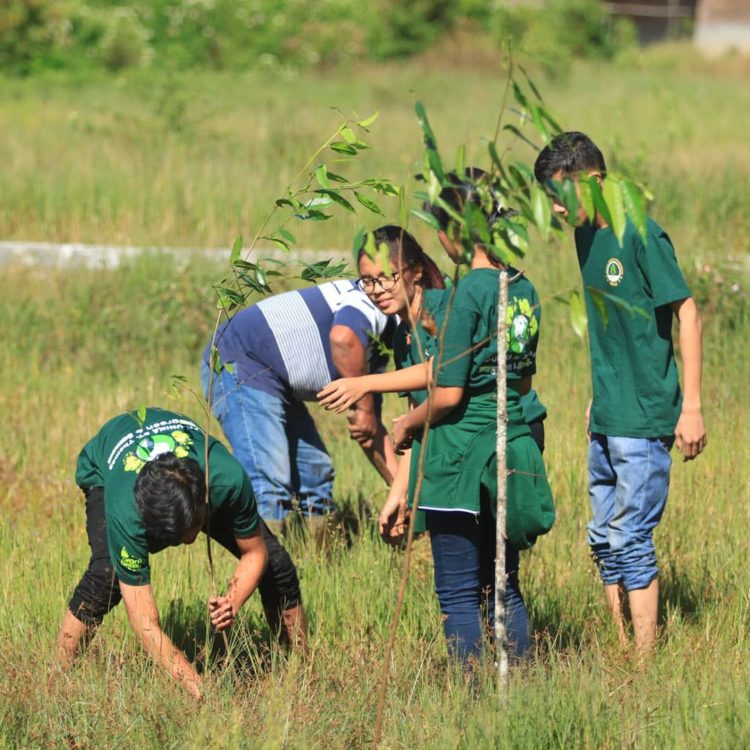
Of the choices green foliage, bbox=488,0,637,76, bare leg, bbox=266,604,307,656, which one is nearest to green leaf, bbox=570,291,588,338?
bare leg, bbox=266,604,307,656

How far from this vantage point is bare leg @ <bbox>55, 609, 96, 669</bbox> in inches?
166

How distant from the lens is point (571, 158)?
159 inches

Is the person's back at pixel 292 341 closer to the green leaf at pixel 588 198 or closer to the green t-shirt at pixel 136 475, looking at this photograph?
the green t-shirt at pixel 136 475

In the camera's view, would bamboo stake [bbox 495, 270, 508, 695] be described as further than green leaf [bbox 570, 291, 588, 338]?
Yes

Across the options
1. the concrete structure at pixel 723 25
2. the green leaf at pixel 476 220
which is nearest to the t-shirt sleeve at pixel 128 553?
the green leaf at pixel 476 220

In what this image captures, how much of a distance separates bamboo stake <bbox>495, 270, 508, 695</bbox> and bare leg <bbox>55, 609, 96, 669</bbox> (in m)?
1.43

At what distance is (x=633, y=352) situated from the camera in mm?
4145

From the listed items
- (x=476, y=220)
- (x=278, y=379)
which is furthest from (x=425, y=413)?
(x=278, y=379)

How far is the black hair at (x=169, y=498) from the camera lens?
3.65 metres

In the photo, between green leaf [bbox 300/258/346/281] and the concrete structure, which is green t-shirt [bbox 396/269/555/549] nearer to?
green leaf [bbox 300/258/346/281]

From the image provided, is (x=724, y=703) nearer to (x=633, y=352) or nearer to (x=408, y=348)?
(x=633, y=352)

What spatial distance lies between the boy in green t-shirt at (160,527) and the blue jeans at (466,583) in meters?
0.58

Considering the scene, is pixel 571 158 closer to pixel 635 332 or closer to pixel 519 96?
pixel 635 332

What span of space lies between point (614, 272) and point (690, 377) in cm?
41
